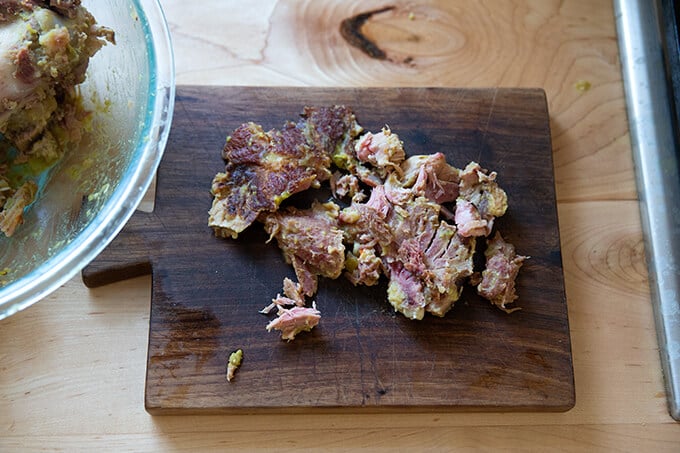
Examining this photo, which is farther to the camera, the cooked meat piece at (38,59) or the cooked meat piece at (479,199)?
the cooked meat piece at (479,199)

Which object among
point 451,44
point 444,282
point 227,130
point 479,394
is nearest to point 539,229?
point 444,282

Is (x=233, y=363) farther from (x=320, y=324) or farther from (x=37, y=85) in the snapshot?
(x=37, y=85)

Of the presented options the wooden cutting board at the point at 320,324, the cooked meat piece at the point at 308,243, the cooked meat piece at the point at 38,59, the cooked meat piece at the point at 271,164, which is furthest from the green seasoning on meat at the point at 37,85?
the cooked meat piece at the point at 308,243

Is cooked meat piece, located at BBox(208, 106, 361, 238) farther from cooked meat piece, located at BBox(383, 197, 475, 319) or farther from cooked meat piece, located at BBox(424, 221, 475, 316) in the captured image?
cooked meat piece, located at BBox(424, 221, 475, 316)

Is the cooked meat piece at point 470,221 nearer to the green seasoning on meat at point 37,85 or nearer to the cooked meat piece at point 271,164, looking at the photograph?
the cooked meat piece at point 271,164

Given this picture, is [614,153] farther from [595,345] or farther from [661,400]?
[661,400]

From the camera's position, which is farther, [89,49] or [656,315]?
[656,315]

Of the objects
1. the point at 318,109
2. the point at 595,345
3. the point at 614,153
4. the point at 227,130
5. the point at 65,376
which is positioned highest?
the point at 614,153

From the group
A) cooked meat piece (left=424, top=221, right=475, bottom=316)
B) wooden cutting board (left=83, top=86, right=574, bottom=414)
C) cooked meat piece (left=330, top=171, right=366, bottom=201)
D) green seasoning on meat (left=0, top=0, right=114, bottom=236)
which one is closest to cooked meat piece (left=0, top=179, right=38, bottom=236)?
green seasoning on meat (left=0, top=0, right=114, bottom=236)
